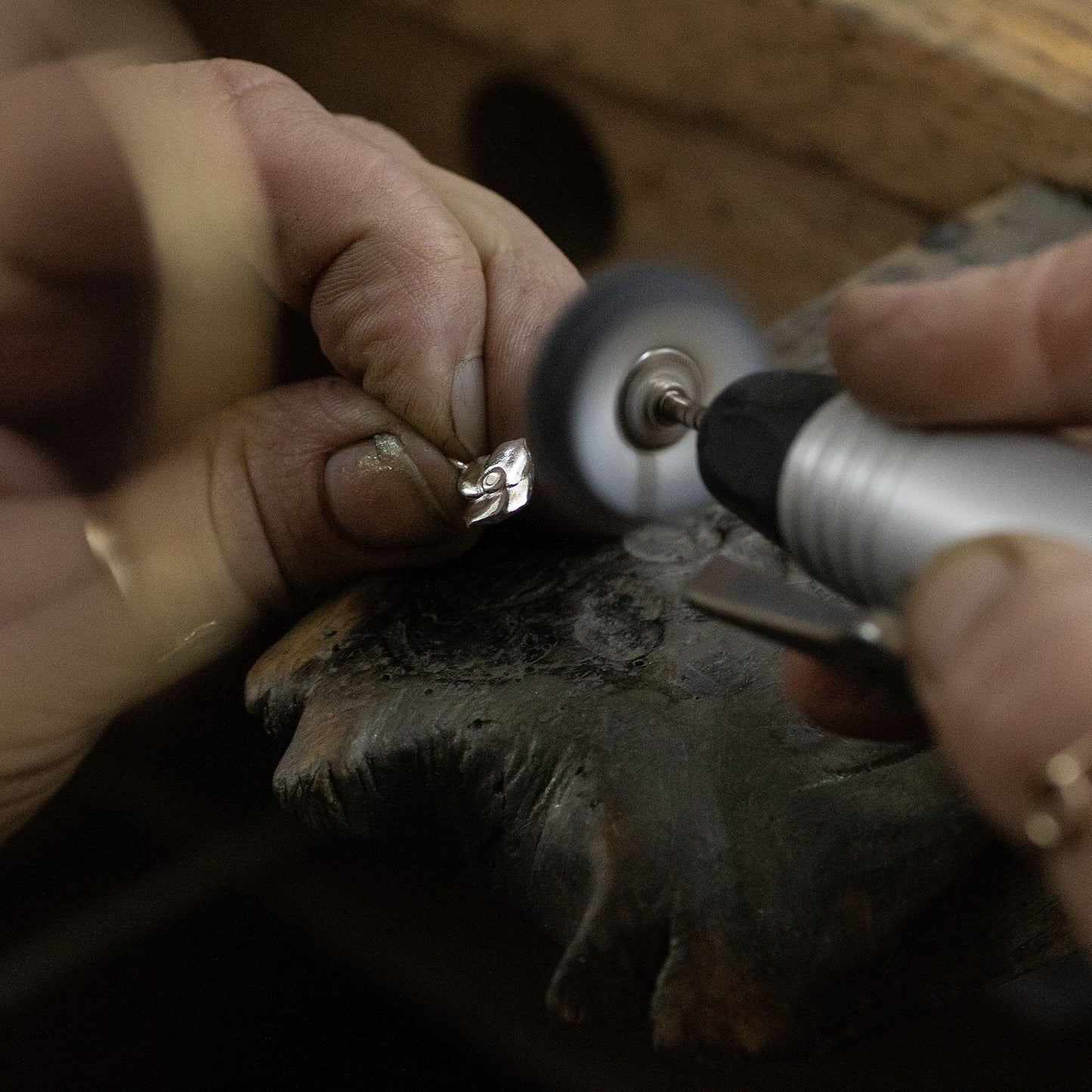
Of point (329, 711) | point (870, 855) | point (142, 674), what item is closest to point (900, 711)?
point (870, 855)

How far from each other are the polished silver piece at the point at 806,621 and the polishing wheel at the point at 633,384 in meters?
0.09

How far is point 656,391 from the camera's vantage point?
0.41 metres

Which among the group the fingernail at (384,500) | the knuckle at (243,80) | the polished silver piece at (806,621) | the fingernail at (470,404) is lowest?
the fingernail at (384,500)

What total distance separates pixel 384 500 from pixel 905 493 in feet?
0.77

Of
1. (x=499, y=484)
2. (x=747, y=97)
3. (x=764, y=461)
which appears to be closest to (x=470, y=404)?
(x=499, y=484)

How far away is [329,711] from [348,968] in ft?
0.67

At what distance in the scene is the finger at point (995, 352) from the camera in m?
0.32

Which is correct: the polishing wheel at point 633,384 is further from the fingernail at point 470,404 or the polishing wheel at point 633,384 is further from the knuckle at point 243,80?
the knuckle at point 243,80

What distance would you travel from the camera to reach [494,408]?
0.49 metres

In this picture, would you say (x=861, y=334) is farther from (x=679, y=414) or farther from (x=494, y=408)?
(x=494, y=408)

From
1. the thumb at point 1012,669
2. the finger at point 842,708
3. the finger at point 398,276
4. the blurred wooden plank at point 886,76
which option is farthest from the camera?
the blurred wooden plank at point 886,76

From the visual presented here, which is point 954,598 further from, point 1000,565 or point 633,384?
point 633,384

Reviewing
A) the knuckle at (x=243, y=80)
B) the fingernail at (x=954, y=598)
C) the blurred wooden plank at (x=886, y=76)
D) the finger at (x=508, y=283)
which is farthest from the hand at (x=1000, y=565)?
the blurred wooden plank at (x=886, y=76)

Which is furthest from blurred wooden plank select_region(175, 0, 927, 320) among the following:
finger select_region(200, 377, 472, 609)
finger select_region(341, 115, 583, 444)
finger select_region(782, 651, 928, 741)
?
finger select_region(782, 651, 928, 741)
